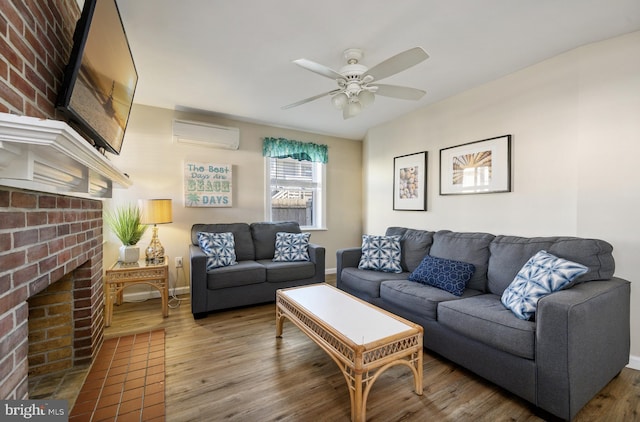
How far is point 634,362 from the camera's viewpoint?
1960mm

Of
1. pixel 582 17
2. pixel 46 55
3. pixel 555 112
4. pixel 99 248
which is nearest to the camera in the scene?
pixel 46 55

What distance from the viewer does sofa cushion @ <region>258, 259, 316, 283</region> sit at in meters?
3.14

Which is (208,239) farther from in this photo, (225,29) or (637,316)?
(637,316)

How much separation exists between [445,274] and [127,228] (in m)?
3.19

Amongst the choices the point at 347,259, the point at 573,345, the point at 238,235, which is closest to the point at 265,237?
the point at 238,235

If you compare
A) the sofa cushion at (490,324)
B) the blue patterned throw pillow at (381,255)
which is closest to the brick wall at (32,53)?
the sofa cushion at (490,324)

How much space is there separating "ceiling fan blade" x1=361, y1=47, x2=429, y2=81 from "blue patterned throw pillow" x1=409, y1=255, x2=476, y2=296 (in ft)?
5.44

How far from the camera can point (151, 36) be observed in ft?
6.64

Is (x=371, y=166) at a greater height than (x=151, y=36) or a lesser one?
lesser

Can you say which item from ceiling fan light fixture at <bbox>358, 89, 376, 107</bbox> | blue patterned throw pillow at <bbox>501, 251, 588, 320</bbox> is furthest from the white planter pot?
blue patterned throw pillow at <bbox>501, 251, 588, 320</bbox>

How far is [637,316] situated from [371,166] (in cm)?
319

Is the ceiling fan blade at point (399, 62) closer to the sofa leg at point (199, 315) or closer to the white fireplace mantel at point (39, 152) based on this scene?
the white fireplace mantel at point (39, 152)

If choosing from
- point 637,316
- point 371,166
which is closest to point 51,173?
point 637,316

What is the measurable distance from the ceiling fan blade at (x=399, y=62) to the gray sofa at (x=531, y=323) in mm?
1543
